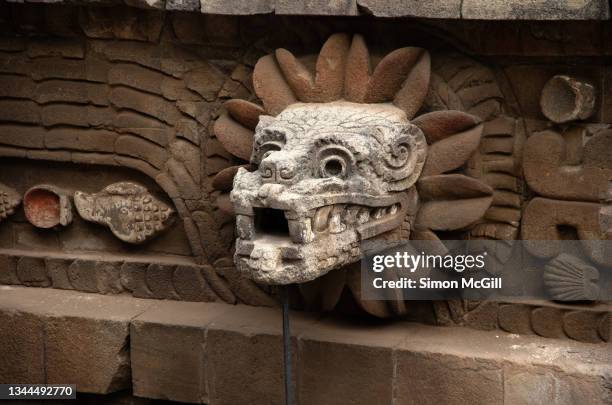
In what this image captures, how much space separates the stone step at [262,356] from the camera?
4.66 meters

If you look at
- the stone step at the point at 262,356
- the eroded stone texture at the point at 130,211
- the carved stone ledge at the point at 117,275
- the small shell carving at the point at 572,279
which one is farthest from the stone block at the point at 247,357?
the small shell carving at the point at 572,279

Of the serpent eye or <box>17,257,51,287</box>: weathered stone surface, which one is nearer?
the serpent eye

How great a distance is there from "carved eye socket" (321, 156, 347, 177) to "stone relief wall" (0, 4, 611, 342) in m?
0.45

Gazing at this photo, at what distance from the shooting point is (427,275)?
4828 millimetres

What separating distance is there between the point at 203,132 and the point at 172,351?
1016mm

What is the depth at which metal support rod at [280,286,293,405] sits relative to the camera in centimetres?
451

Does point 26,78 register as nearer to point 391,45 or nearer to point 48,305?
point 48,305

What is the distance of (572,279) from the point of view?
4.64 meters

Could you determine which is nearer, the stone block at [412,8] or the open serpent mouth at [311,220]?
the open serpent mouth at [311,220]

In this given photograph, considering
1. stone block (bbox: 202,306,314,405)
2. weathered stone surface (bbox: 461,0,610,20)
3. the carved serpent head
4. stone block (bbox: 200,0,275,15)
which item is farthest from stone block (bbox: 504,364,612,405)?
stone block (bbox: 200,0,275,15)

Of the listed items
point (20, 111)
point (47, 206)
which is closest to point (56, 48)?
point (20, 111)

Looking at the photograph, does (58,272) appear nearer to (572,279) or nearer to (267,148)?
(267,148)

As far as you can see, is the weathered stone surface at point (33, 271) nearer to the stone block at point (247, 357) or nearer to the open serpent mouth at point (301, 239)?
the stone block at point (247, 357)

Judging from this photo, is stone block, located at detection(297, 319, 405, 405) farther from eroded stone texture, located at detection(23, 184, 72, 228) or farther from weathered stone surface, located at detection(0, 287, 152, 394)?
eroded stone texture, located at detection(23, 184, 72, 228)
